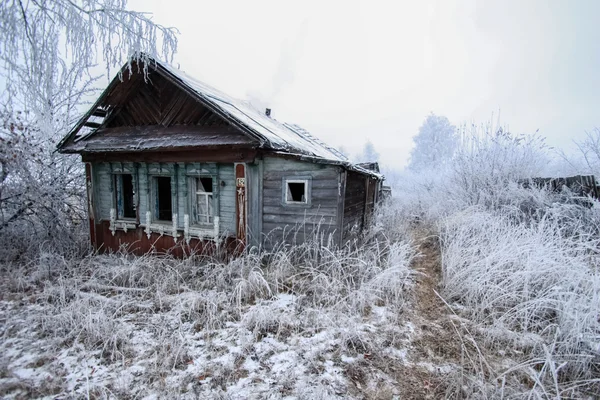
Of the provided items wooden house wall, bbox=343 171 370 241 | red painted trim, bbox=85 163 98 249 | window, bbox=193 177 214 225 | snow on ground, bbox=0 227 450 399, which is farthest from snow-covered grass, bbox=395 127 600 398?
red painted trim, bbox=85 163 98 249

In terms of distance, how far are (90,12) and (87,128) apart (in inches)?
241

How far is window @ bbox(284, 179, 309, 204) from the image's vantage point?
5.89 m

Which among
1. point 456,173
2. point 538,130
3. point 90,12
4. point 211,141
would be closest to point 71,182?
point 211,141

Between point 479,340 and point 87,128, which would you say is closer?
point 479,340

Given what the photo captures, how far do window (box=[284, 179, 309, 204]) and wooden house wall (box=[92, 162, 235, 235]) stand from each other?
131 cm

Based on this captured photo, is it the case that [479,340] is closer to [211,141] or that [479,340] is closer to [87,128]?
[211,141]

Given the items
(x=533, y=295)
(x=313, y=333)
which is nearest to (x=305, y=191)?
(x=313, y=333)

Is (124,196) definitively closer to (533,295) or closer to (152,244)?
(152,244)

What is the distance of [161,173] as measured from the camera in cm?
682

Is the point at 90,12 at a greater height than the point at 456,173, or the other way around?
the point at 90,12

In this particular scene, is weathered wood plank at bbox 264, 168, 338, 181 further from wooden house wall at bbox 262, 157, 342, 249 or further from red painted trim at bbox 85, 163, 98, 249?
red painted trim at bbox 85, 163, 98, 249

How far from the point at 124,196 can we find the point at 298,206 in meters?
5.28

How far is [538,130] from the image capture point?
8.41m

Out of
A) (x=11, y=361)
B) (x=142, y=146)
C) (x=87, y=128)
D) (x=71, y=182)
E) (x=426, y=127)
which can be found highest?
(x=426, y=127)
